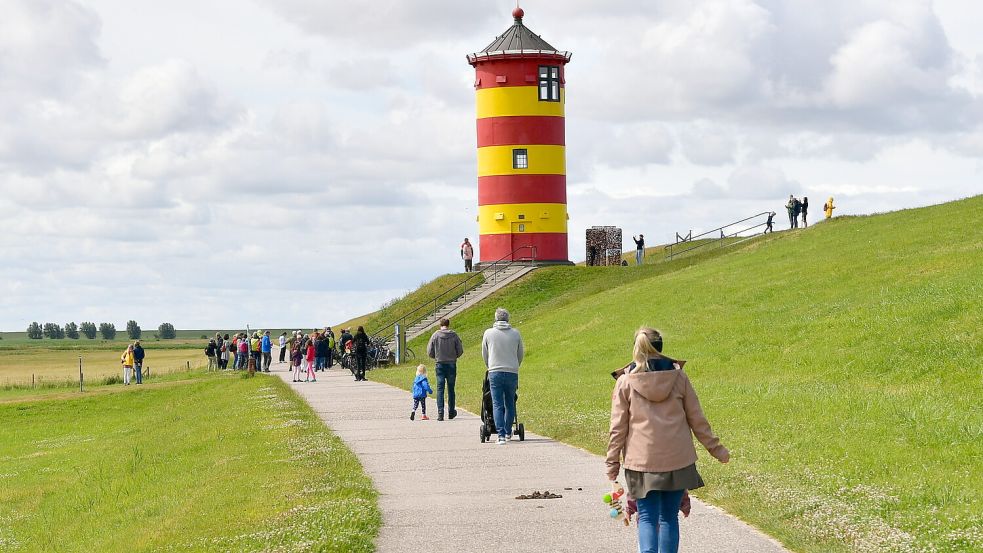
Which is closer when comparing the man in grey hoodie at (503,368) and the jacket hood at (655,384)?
the jacket hood at (655,384)

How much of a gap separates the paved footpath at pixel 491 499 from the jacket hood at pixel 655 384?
1819 mm

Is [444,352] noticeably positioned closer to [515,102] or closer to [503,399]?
[503,399]

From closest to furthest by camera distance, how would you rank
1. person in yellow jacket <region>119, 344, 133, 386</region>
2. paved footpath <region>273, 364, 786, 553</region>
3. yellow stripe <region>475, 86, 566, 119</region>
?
paved footpath <region>273, 364, 786, 553</region> → person in yellow jacket <region>119, 344, 133, 386</region> → yellow stripe <region>475, 86, 566, 119</region>

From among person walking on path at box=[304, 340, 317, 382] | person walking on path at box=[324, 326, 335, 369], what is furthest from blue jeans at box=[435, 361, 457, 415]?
person walking on path at box=[324, 326, 335, 369]

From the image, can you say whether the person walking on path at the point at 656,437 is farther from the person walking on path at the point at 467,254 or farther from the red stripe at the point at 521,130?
the person walking on path at the point at 467,254

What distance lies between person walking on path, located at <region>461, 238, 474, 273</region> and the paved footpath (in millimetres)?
37616

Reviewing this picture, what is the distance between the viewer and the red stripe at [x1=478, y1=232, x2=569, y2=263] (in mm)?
55750

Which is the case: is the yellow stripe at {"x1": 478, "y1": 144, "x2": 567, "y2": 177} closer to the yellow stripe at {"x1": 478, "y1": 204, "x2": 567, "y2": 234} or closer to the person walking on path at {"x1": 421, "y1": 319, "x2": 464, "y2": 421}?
the yellow stripe at {"x1": 478, "y1": 204, "x2": 567, "y2": 234}

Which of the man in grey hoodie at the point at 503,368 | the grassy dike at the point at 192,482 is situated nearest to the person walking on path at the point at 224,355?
the grassy dike at the point at 192,482

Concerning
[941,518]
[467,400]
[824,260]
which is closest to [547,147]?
[824,260]

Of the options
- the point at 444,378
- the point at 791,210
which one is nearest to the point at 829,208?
the point at 791,210

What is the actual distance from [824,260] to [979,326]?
628 inches

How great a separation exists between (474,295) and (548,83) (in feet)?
32.4

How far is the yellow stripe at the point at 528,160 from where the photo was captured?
54.6m
